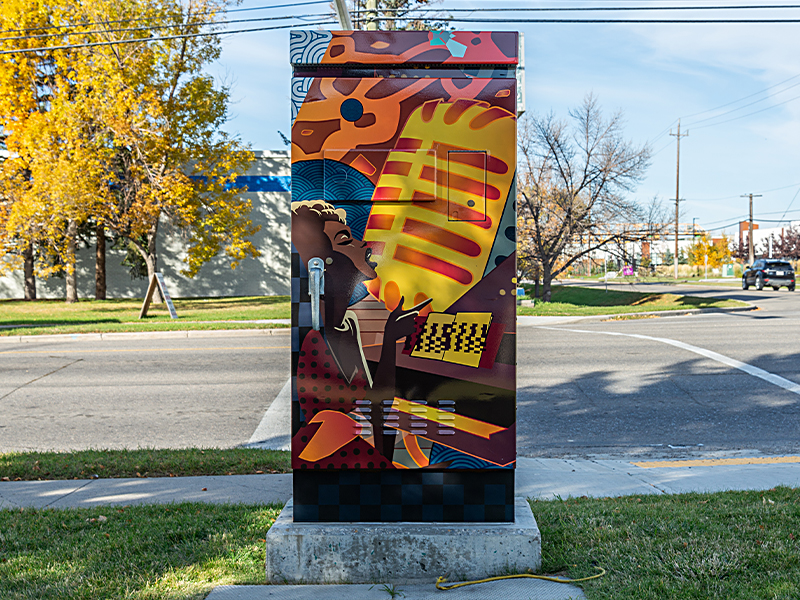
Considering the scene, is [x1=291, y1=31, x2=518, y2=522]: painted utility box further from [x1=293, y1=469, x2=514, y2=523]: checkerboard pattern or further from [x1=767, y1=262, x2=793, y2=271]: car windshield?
[x1=767, y1=262, x2=793, y2=271]: car windshield

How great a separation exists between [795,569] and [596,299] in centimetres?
2991

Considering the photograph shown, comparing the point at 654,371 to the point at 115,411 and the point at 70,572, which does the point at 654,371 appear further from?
the point at 70,572

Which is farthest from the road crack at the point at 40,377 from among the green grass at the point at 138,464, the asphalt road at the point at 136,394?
the green grass at the point at 138,464

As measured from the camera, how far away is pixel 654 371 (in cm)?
988

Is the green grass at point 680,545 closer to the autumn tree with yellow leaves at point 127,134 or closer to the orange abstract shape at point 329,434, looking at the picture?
the orange abstract shape at point 329,434

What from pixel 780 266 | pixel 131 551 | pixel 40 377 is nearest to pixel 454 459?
pixel 131 551

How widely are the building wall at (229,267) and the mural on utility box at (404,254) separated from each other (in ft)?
101

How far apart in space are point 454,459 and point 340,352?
2.65 feet

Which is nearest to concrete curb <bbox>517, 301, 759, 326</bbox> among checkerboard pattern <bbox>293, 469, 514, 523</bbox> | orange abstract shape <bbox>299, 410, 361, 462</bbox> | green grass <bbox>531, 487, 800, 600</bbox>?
green grass <bbox>531, 487, 800, 600</bbox>

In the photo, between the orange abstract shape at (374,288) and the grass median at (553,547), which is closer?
the grass median at (553,547)

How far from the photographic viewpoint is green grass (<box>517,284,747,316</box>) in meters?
21.1

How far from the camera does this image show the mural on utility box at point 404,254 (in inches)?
128

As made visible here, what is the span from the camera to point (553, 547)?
350 centimetres

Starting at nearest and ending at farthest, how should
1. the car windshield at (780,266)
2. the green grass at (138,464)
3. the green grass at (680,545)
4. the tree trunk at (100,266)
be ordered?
the green grass at (680,545), the green grass at (138,464), the tree trunk at (100,266), the car windshield at (780,266)
